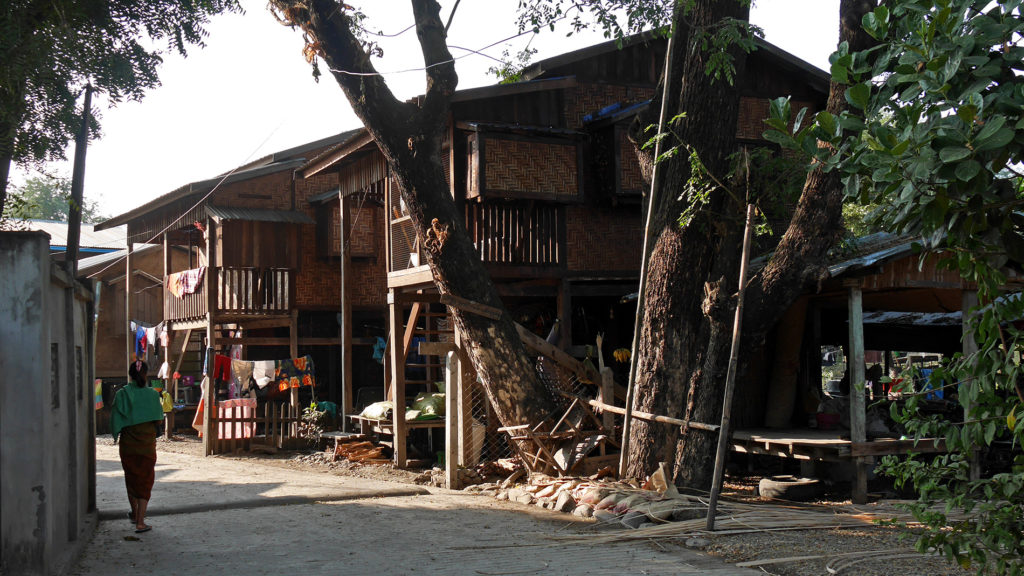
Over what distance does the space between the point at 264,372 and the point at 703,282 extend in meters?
10.1

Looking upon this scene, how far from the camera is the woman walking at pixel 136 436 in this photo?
783 centimetres

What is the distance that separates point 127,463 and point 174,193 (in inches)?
440

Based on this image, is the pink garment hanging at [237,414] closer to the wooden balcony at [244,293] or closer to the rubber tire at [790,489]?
the wooden balcony at [244,293]

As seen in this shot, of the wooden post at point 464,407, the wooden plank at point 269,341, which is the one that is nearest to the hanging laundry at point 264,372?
the wooden plank at point 269,341

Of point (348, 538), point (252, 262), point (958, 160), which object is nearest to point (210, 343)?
point (252, 262)

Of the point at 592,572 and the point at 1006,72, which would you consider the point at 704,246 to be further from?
the point at 1006,72

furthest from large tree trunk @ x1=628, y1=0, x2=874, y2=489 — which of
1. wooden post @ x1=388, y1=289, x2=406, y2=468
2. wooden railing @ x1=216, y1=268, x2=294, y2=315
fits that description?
wooden railing @ x1=216, y1=268, x2=294, y2=315

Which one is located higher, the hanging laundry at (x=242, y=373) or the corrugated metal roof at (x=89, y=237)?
the corrugated metal roof at (x=89, y=237)

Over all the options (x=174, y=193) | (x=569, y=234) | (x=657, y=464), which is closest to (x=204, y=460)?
(x=174, y=193)

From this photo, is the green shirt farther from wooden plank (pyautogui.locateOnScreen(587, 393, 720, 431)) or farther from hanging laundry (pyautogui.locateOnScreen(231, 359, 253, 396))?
hanging laundry (pyautogui.locateOnScreen(231, 359, 253, 396))

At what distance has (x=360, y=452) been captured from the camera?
1472 centimetres

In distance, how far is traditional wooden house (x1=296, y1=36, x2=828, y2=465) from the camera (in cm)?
1208

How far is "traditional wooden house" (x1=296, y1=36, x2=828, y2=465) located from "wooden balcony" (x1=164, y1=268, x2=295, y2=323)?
2620mm

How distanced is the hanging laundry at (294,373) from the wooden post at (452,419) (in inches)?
270
